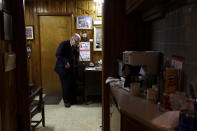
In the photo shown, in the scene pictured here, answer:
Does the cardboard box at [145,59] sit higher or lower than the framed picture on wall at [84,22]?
lower

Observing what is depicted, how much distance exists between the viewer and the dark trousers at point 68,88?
4012 mm

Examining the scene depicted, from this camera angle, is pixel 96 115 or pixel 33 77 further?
pixel 33 77

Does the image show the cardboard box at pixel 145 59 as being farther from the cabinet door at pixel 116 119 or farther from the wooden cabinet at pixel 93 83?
the wooden cabinet at pixel 93 83

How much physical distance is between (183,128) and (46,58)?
430 centimetres

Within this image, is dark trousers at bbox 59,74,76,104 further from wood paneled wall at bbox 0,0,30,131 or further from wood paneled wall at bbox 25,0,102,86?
wood paneled wall at bbox 0,0,30,131

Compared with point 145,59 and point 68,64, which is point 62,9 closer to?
point 68,64

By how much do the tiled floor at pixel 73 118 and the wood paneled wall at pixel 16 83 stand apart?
0.63 meters

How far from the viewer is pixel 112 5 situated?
2.54 meters

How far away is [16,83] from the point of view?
2523 millimetres

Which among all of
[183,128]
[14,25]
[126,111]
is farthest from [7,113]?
[183,128]

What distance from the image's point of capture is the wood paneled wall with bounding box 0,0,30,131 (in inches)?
86.3

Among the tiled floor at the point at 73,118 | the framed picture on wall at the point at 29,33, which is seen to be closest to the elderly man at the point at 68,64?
the tiled floor at the point at 73,118

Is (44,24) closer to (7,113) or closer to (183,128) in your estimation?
(7,113)

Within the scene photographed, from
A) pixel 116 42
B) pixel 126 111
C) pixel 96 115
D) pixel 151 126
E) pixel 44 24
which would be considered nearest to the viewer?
pixel 151 126
